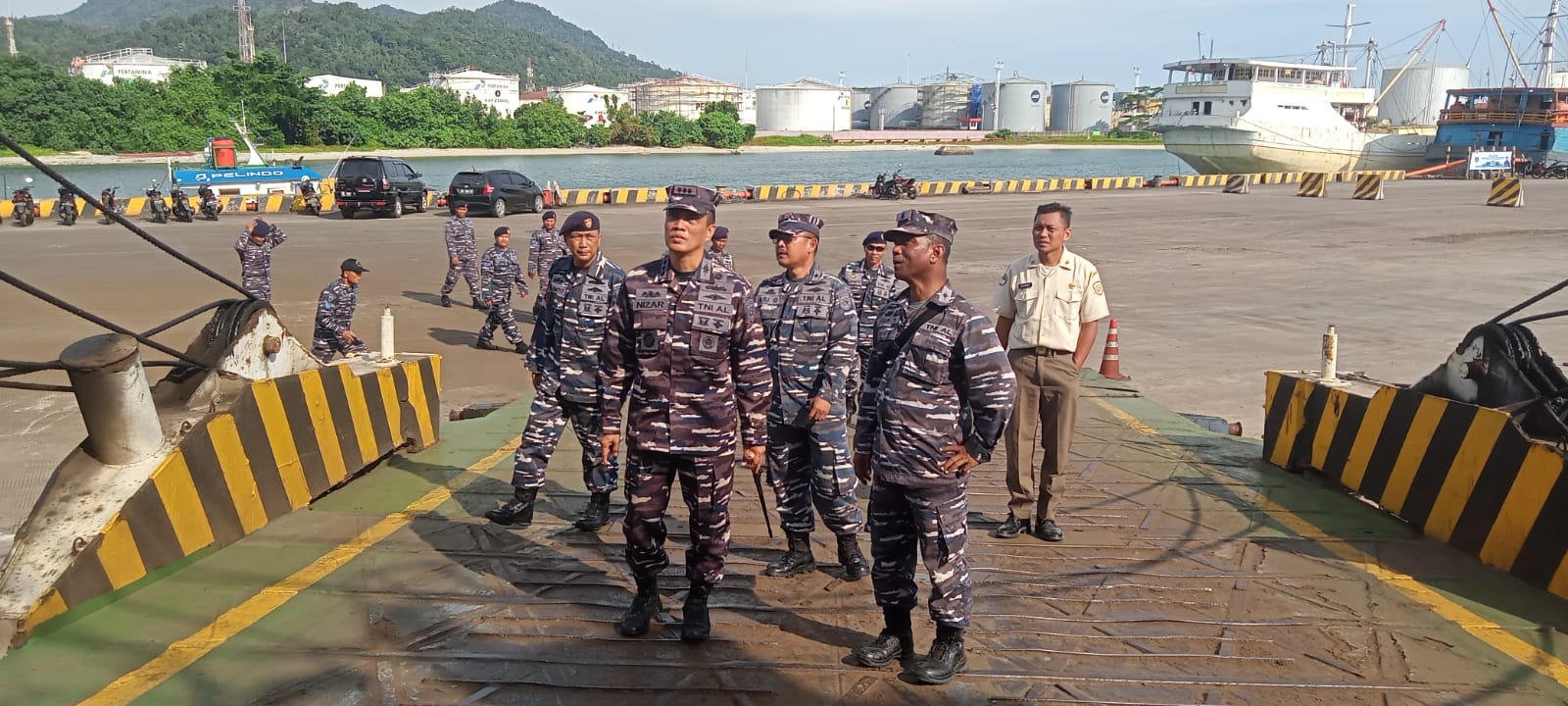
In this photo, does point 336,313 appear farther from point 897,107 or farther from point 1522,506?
point 897,107

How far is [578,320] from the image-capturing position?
18.4 ft

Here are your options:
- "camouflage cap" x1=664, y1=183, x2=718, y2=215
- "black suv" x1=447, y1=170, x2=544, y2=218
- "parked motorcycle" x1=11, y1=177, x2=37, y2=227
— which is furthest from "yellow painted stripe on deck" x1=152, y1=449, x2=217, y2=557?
"parked motorcycle" x1=11, y1=177, x2=37, y2=227

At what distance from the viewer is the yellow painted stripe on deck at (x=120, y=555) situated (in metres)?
4.21

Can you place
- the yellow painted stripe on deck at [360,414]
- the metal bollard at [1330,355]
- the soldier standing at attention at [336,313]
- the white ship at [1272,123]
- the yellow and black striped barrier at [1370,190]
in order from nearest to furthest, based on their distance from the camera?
the yellow painted stripe on deck at [360,414] → the metal bollard at [1330,355] → the soldier standing at attention at [336,313] → the yellow and black striped barrier at [1370,190] → the white ship at [1272,123]

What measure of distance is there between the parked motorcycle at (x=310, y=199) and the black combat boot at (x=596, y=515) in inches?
1093

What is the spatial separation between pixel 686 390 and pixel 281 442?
2705 millimetres

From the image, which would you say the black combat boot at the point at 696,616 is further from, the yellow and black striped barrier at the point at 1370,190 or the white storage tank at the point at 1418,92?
the white storage tank at the point at 1418,92

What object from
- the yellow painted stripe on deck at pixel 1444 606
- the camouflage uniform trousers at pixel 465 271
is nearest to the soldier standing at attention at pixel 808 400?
the yellow painted stripe on deck at pixel 1444 606

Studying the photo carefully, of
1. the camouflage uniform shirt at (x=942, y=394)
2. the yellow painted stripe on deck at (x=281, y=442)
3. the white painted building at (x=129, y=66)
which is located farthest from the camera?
the white painted building at (x=129, y=66)

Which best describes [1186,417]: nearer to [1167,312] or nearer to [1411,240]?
[1167,312]

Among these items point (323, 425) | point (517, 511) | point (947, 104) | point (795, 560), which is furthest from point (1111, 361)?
point (947, 104)

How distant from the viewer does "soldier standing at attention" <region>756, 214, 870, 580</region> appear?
194 inches

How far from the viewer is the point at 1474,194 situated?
4009cm

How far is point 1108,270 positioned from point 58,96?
66410 mm
